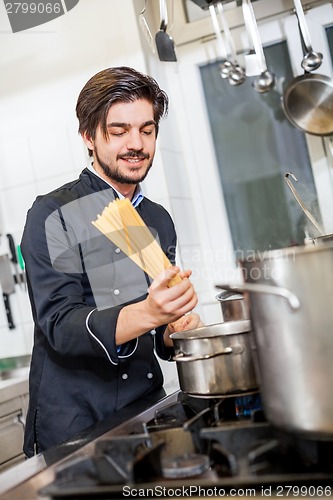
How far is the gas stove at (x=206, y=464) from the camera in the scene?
58cm

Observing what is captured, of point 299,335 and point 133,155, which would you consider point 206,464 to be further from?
point 133,155

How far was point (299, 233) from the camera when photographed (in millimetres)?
2256

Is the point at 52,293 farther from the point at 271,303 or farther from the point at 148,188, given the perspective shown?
the point at 148,188

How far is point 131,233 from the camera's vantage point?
97 centimetres

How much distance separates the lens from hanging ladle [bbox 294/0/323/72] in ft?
6.53

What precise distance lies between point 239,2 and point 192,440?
1.85 m

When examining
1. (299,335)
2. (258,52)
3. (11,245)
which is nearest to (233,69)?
(258,52)

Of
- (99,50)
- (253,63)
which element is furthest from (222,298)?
(99,50)

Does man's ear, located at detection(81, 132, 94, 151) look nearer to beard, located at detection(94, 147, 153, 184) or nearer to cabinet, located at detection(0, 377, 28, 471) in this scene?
beard, located at detection(94, 147, 153, 184)

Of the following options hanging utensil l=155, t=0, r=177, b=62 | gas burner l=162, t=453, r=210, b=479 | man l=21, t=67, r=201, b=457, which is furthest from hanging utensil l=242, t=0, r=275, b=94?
gas burner l=162, t=453, r=210, b=479

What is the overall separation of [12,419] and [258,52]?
1.48m

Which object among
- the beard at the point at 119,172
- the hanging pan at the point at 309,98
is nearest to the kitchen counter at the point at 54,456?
the beard at the point at 119,172

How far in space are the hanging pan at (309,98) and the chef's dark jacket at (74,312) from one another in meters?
1.05

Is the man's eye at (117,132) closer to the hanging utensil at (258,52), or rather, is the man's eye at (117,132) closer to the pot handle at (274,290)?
the pot handle at (274,290)
